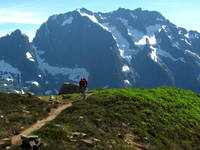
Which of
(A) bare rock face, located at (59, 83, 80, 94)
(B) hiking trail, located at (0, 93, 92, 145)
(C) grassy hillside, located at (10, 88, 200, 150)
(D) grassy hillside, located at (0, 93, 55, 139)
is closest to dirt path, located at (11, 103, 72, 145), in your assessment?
(B) hiking trail, located at (0, 93, 92, 145)

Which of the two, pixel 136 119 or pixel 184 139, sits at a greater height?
pixel 136 119

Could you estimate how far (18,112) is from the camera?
33281 mm

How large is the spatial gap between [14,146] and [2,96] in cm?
1547

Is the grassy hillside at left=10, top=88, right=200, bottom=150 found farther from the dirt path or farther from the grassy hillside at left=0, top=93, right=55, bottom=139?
the grassy hillside at left=0, top=93, right=55, bottom=139

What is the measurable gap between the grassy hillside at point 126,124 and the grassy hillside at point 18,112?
2.33m

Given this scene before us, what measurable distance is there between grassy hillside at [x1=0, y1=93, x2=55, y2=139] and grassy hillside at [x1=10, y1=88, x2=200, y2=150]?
233 cm

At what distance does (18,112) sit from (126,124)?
1031cm

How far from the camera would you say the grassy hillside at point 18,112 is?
2839 cm

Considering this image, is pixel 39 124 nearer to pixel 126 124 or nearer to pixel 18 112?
pixel 18 112

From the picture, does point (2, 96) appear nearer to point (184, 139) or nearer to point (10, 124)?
point (10, 124)

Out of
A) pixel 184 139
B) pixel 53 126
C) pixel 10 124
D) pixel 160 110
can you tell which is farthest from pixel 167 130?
pixel 10 124

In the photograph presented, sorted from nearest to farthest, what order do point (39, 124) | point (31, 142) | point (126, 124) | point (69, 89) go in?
point (31, 142) < point (39, 124) < point (126, 124) < point (69, 89)

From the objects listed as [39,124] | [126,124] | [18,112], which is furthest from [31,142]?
[126,124]

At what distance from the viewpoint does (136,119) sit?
35.6 m
